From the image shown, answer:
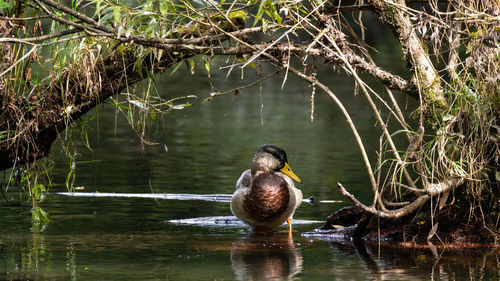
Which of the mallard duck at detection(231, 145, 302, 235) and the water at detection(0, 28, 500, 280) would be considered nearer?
the water at detection(0, 28, 500, 280)

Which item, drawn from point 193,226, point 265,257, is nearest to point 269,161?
point 193,226

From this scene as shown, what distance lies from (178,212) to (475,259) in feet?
9.01

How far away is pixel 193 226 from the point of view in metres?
6.64

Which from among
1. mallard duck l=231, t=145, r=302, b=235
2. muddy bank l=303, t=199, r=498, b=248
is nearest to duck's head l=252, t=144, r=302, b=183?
mallard duck l=231, t=145, r=302, b=235

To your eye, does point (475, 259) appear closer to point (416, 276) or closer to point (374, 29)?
point (416, 276)

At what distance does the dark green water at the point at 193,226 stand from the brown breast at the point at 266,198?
20 cm

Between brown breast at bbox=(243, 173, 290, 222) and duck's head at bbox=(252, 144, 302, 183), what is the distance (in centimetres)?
22

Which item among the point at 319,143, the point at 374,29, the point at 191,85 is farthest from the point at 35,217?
the point at 374,29

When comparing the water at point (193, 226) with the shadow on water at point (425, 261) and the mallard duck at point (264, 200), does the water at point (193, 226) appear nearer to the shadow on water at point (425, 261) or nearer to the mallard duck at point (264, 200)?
the shadow on water at point (425, 261)

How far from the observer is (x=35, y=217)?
658cm

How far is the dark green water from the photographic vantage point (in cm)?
509

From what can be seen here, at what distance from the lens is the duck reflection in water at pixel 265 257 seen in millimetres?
5039

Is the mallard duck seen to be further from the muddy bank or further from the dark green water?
the muddy bank

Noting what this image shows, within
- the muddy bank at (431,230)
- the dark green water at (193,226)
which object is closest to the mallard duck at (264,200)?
the dark green water at (193,226)
